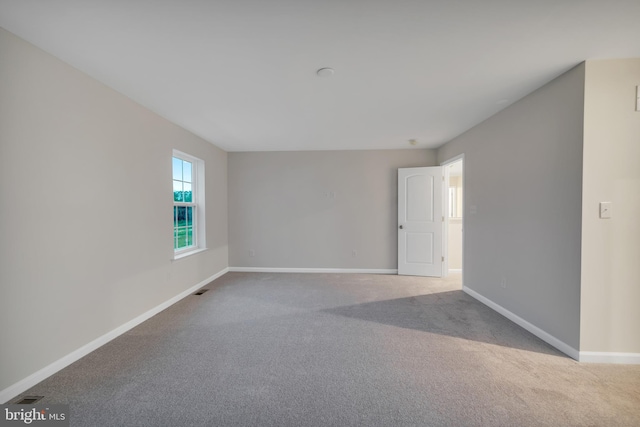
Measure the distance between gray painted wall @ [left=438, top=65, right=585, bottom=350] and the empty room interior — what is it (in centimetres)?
2

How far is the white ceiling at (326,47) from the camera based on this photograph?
150 centimetres

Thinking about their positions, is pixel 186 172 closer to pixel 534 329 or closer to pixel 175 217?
pixel 175 217

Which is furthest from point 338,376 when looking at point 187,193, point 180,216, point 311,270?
point 187,193

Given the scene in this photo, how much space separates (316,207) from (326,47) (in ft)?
11.5

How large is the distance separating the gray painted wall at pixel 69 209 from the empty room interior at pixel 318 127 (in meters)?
0.01

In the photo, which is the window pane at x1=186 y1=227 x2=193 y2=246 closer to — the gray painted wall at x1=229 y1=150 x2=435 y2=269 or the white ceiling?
the gray painted wall at x1=229 y1=150 x2=435 y2=269

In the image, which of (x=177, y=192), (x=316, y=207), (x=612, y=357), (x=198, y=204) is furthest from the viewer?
(x=316, y=207)

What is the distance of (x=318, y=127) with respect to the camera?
3.71m

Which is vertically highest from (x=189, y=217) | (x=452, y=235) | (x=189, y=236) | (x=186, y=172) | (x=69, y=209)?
(x=186, y=172)

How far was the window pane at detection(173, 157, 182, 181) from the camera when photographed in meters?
3.76

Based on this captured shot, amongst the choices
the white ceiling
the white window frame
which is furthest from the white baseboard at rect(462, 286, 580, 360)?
the white window frame

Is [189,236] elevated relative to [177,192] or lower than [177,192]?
lower

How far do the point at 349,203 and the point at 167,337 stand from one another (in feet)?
11.7

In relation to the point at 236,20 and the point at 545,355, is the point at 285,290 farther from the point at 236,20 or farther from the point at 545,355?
the point at 236,20
